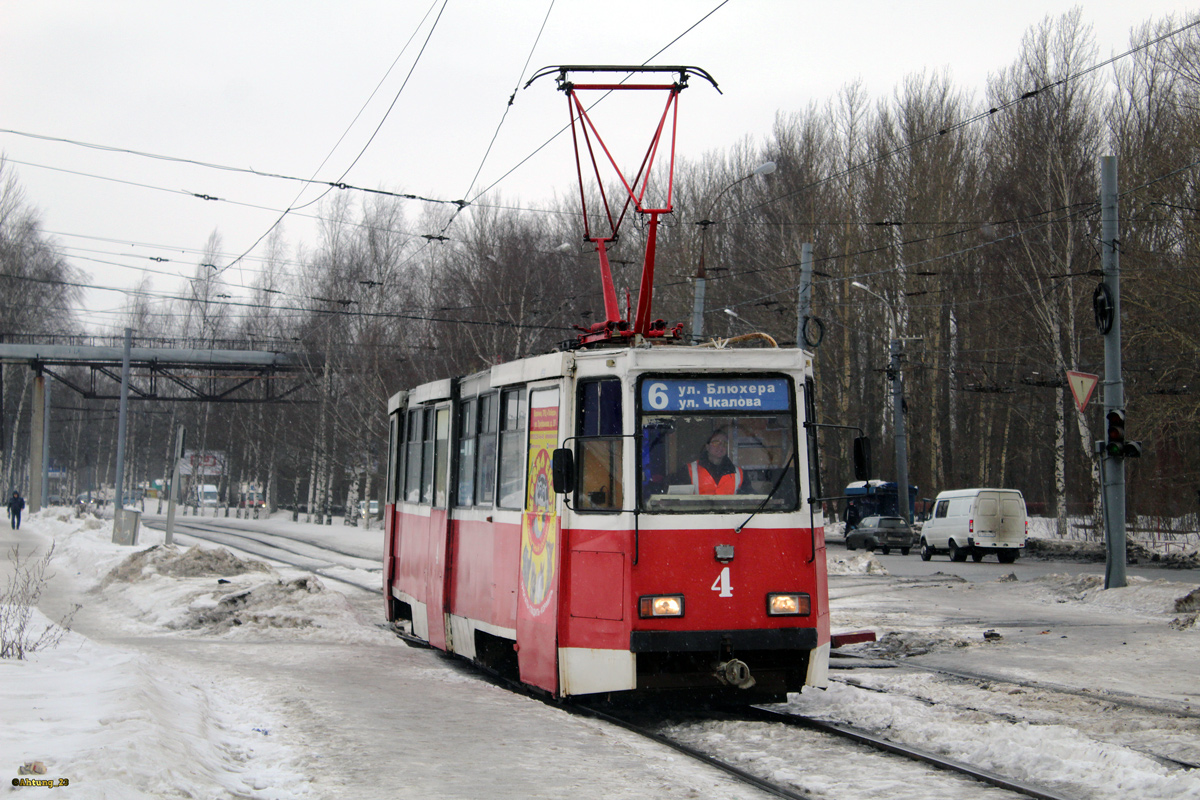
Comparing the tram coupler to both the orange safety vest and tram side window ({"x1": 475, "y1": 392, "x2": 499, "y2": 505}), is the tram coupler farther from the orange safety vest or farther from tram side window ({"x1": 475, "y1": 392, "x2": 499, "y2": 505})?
tram side window ({"x1": 475, "y1": 392, "x2": 499, "y2": 505})

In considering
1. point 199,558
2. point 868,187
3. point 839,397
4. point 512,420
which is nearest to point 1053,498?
point 839,397

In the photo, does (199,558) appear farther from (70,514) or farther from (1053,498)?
(1053,498)

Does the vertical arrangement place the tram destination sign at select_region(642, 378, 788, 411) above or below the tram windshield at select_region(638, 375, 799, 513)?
above

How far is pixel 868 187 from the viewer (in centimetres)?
4566

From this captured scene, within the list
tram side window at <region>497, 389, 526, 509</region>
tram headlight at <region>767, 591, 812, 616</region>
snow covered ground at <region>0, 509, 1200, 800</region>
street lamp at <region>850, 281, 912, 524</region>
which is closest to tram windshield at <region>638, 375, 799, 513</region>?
→ tram headlight at <region>767, 591, 812, 616</region>

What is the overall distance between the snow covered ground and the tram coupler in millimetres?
334

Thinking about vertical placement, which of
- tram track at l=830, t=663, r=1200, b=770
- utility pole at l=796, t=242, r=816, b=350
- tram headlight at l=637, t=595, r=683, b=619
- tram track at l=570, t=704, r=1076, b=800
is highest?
utility pole at l=796, t=242, r=816, b=350

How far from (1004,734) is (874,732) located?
932 millimetres

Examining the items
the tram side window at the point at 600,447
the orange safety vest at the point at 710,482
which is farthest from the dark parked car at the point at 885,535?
the tram side window at the point at 600,447

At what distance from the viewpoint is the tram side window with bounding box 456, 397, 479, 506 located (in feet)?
35.6

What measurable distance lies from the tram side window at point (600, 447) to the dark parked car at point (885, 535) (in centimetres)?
2984

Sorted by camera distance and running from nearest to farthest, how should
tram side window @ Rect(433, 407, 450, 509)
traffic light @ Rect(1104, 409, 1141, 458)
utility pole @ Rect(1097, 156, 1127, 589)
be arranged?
1. tram side window @ Rect(433, 407, 450, 509)
2. traffic light @ Rect(1104, 409, 1141, 458)
3. utility pole @ Rect(1097, 156, 1127, 589)

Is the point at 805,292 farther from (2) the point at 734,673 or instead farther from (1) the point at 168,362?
(1) the point at 168,362

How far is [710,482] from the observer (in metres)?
8.42
